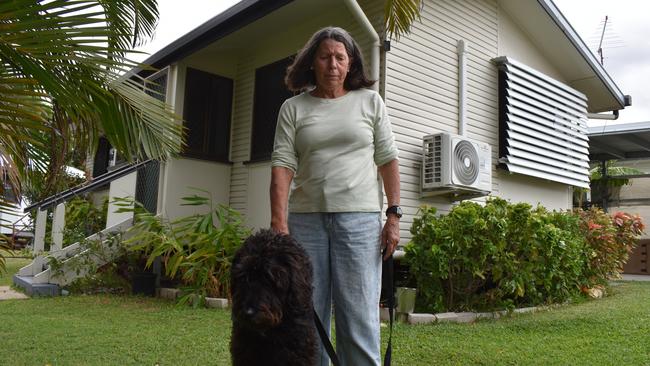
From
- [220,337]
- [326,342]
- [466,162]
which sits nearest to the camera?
[326,342]

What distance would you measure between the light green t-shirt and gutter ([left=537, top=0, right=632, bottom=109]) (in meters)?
7.23

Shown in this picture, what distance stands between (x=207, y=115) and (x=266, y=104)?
1.12 meters

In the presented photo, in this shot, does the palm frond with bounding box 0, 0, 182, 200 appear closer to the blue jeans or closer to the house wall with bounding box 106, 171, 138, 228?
the blue jeans

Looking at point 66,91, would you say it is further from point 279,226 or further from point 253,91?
point 253,91

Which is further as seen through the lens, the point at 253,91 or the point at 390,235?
the point at 253,91

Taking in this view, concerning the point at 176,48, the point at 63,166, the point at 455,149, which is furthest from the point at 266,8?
the point at 63,166

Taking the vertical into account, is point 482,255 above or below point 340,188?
below

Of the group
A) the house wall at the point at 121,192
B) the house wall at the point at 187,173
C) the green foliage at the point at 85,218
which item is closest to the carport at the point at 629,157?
the house wall at the point at 187,173

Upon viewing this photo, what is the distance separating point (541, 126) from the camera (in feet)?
30.7

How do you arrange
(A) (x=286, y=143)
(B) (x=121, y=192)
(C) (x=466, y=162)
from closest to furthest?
(A) (x=286, y=143) → (C) (x=466, y=162) → (B) (x=121, y=192)

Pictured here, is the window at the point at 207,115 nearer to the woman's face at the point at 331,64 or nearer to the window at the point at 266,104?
the window at the point at 266,104

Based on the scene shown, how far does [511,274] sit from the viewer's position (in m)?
6.36

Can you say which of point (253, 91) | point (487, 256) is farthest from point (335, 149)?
point (253, 91)

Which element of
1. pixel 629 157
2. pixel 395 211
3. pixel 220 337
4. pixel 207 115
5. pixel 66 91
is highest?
pixel 629 157
